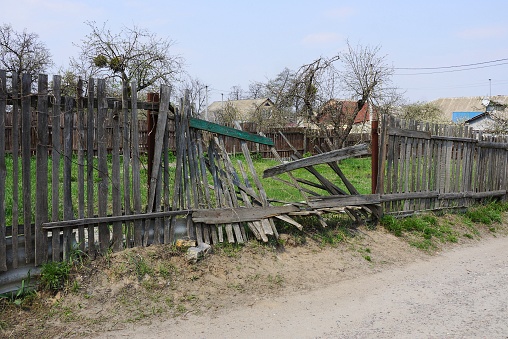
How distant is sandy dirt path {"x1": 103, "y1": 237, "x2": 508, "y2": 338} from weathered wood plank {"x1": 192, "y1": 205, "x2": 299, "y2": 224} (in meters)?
1.33

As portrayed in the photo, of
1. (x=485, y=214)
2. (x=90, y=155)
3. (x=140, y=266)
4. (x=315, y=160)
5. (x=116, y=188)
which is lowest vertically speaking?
(x=485, y=214)

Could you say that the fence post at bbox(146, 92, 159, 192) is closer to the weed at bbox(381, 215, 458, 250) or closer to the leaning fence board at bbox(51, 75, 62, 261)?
the leaning fence board at bbox(51, 75, 62, 261)

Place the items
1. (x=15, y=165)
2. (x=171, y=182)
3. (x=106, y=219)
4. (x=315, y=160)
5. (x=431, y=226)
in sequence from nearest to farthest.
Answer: (x=15, y=165), (x=106, y=219), (x=171, y=182), (x=315, y=160), (x=431, y=226)

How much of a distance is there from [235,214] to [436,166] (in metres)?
5.33

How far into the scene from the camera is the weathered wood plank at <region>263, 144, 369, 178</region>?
7.33 metres

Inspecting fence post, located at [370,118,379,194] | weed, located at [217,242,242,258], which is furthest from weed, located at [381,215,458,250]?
weed, located at [217,242,242,258]

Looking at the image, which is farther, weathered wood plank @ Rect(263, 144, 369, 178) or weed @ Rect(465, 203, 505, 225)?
weed @ Rect(465, 203, 505, 225)

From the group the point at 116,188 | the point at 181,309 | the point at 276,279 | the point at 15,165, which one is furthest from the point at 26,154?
the point at 276,279

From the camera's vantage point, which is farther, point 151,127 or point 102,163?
point 151,127

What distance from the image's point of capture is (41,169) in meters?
5.04

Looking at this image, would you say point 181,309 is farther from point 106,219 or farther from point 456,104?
point 456,104

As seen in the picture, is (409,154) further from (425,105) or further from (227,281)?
(425,105)

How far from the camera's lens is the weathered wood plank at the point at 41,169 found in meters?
4.97

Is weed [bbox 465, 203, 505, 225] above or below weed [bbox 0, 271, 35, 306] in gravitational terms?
below
